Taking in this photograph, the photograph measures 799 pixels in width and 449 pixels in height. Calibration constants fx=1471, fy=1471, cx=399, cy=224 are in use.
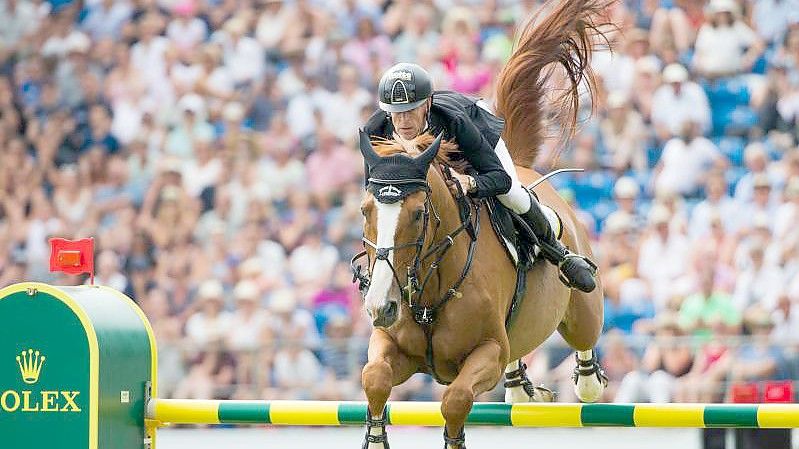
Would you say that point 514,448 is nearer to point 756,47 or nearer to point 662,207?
point 662,207

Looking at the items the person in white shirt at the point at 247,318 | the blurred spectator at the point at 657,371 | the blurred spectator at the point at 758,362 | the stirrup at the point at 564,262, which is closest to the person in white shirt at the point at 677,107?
the blurred spectator at the point at 657,371

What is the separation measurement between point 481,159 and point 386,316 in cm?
114

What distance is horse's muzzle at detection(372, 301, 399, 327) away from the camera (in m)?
5.24

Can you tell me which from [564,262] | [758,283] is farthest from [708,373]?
[564,262]

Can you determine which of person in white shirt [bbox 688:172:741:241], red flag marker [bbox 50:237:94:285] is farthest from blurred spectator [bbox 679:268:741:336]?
red flag marker [bbox 50:237:94:285]

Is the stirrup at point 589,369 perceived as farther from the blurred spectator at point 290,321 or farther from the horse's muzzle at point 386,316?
the blurred spectator at point 290,321

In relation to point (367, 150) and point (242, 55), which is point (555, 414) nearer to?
point (367, 150)

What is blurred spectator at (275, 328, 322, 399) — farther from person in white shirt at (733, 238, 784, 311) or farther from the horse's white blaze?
the horse's white blaze

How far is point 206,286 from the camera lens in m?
11.8

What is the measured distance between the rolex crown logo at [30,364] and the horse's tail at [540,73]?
2.85m

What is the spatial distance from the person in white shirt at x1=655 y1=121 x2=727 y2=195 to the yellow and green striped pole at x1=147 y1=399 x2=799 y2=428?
5797 mm

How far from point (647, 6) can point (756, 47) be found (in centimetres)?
106

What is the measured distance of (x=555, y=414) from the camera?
20.0ft

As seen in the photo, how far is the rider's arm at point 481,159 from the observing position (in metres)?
6.10
